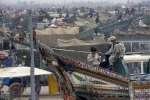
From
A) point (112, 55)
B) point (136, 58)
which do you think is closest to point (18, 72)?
point (112, 55)

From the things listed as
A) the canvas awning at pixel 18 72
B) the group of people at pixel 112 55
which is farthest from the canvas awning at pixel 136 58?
the canvas awning at pixel 18 72

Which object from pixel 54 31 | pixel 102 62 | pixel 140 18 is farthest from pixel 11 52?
pixel 140 18

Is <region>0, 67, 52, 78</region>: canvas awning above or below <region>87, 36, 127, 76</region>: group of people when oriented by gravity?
below

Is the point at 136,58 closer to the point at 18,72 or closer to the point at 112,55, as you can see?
the point at 112,55

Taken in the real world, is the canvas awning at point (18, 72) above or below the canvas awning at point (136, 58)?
below

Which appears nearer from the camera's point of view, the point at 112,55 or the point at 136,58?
the point at 112,55

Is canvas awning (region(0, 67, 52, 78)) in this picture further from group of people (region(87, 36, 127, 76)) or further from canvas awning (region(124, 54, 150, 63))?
canvas awning (region(124, 54, 150, 63))

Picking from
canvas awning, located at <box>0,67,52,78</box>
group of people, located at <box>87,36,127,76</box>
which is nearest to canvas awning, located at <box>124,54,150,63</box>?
group of people, located at <box>87,36,127,76</box>

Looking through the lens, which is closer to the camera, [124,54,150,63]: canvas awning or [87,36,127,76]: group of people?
[87,36,127,76]: group of people

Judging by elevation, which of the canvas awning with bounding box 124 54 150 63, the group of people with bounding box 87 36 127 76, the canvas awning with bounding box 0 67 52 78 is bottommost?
the canvas awning with bounding box 0 67 52 78

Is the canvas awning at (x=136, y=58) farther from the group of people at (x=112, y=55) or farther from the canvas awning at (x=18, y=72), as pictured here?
the canvas awning at (x=18, y=72)

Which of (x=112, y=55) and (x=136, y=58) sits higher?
(x=112, y=55)

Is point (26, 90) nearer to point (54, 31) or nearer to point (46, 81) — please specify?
point (46, 81)
